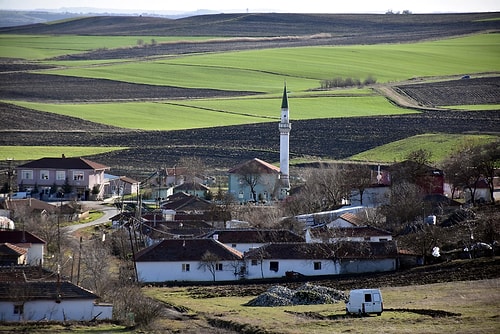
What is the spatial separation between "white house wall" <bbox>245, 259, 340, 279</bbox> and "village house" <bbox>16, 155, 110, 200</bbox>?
84.3 feet

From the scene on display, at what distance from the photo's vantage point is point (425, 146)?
7931 cm

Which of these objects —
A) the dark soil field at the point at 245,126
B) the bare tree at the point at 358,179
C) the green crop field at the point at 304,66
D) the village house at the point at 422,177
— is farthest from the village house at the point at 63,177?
the green crop field at the point at 304,66

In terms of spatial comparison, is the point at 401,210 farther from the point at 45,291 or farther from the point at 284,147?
the point at 45,291

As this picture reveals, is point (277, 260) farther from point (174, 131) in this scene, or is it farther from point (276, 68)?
point (276, 68)

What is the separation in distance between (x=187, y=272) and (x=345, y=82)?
7611cm

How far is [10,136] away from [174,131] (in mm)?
11534

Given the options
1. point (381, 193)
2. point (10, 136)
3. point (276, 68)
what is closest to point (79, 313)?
point (381, 193)

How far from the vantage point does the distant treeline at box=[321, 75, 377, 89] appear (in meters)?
119

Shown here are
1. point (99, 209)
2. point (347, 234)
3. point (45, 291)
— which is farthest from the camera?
point (99, 209)

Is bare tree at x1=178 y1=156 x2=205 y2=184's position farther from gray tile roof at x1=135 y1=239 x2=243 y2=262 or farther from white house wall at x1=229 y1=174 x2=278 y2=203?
gray tile roof at x1=135 y1=239 x2=243 y2=262

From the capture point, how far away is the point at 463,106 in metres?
100

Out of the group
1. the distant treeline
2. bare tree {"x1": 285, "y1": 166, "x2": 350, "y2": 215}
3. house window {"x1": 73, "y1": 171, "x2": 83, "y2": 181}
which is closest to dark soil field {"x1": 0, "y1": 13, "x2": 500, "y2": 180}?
house window {"x1": 73, "y1": 171, "x2": 83, "y2": 181}

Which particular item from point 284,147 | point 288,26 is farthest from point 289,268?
point 288,26

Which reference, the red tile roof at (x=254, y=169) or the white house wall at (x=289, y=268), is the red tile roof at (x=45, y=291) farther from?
Answer: the red tile roof at (x=254, y=169)
